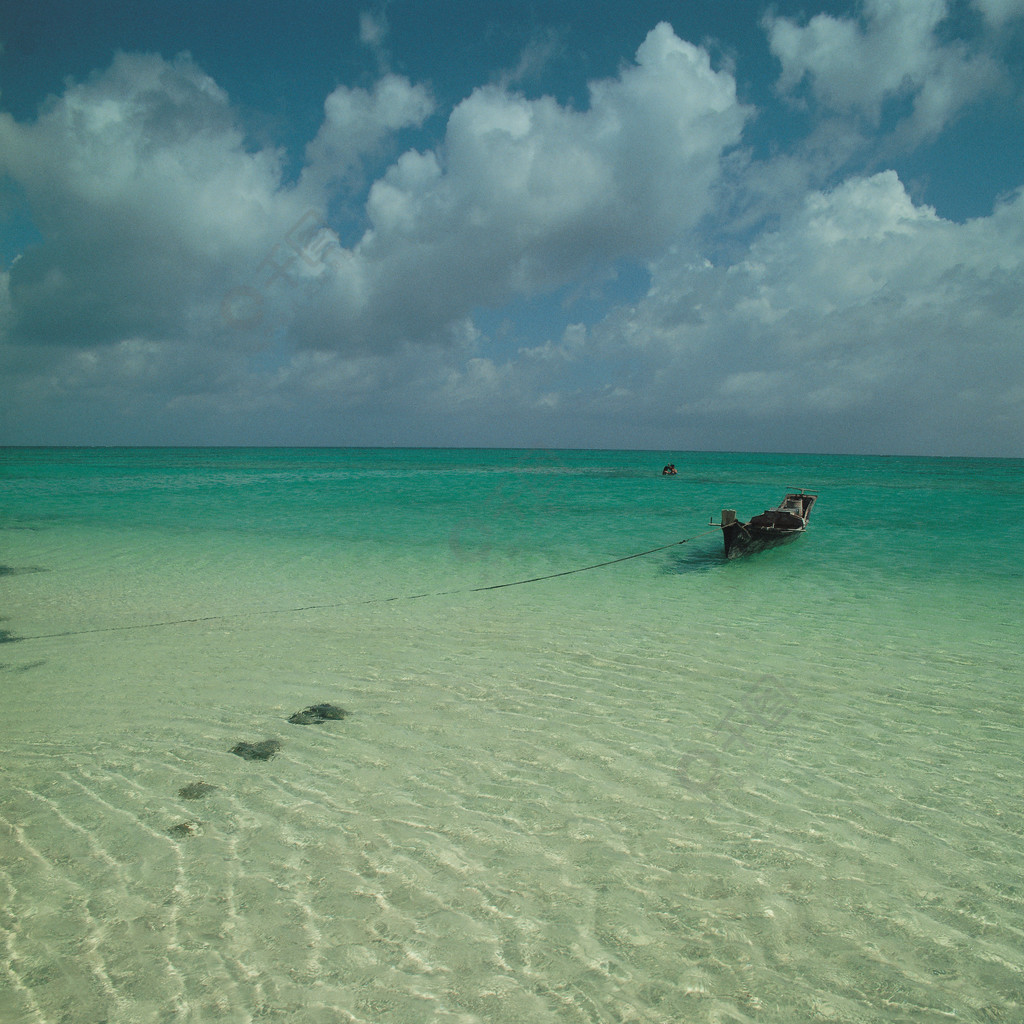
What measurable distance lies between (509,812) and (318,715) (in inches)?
96.8

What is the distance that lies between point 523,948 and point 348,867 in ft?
3.90

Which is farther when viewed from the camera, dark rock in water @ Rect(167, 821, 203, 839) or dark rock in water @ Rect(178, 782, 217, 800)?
dark rock in water @ Rect(178, 782, 217, 800)

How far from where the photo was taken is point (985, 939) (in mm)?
3248

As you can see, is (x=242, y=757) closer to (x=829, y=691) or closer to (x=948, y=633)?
(x=829, y=691)

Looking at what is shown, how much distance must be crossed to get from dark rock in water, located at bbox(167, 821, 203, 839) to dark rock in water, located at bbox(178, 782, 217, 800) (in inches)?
12.8

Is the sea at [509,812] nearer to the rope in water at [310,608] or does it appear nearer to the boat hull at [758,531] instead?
the rope in water at [310,608]

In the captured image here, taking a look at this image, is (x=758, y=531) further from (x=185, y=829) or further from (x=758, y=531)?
(x=185, y=829)

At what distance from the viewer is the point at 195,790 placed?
4465 mm

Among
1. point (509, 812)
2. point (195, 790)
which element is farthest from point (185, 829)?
point (509, 812)

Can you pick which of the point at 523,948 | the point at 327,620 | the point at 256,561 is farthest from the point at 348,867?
the point at 256,561

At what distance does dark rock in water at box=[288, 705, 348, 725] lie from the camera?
5.74m

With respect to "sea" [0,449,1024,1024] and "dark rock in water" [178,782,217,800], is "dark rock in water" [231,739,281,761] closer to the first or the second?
"sea" [0,449,1024,1024]

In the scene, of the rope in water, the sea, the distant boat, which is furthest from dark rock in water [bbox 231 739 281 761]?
the distant boat

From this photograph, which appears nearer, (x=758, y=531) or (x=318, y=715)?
(x=318, y=715)
